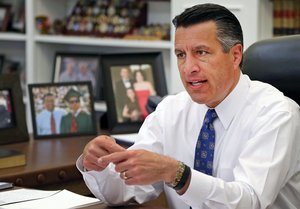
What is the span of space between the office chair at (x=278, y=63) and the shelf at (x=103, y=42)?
164cm

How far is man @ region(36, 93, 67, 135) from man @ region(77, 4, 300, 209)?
839mm

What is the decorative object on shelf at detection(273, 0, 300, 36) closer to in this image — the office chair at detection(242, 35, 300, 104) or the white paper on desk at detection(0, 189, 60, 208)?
the office chair at detection(242, 35, 300, 104)

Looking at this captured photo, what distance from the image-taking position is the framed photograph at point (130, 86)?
2.88 m

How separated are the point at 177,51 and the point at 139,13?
2267 mm

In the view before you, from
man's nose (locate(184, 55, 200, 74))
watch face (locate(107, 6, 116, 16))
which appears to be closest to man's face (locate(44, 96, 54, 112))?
man's nose (locate(184, 55, 200, 74))

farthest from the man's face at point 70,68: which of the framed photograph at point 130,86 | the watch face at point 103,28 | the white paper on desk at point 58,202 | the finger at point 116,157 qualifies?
the finger at point 116,157

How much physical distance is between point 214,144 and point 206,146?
24mm

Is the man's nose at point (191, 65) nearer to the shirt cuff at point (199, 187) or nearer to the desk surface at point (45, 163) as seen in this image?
the shirt cuff at point (199, 187)

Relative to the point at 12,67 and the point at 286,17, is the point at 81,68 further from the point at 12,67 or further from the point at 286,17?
the point at 286,17

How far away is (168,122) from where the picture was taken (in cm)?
204

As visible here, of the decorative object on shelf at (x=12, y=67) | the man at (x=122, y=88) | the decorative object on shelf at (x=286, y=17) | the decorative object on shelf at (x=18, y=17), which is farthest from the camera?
the decorative object on shelf at (x=12, y=67)

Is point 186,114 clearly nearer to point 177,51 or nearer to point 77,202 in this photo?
point 177,51

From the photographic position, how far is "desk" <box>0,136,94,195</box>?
220 cm

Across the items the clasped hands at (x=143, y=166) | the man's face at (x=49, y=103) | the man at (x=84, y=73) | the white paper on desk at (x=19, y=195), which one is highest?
the clasped hands at (x=143, y=166)
